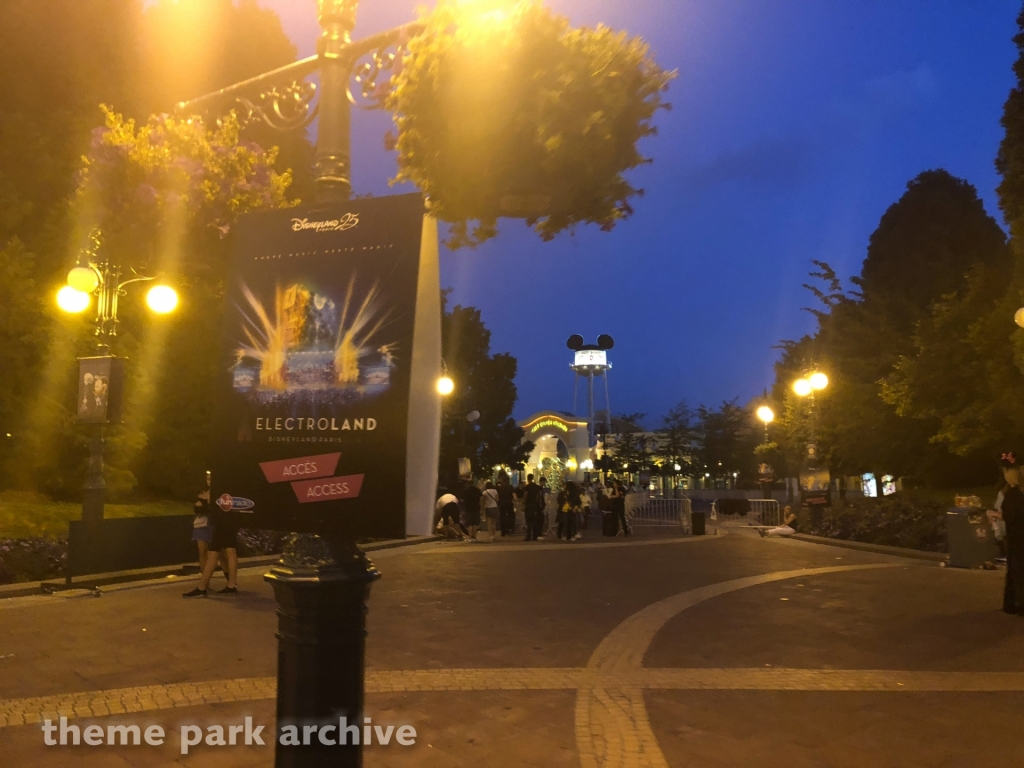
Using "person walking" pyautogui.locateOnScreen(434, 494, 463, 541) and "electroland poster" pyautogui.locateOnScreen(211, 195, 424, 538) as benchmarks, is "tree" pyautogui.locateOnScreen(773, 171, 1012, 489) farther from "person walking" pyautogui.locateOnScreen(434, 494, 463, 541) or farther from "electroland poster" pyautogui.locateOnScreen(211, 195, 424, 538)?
"electroland poster" pyautogui.locateOnScreen(211, 195, 424, 538)

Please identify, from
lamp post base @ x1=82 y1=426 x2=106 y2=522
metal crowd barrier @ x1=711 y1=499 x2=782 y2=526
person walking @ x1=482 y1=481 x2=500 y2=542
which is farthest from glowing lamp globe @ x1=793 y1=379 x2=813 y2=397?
lamp post base @ x1=82 y1=426 x2=106 y2=522

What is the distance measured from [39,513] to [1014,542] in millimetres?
15005

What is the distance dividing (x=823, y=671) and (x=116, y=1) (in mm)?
24712

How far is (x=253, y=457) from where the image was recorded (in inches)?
101

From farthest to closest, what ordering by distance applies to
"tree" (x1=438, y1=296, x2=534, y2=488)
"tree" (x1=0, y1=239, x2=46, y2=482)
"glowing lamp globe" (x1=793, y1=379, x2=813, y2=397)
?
"tree" (x1=438, y1=296, x2=534, y2=488)
"glowing lamp globe" (x1=793, y1=379, x2=813, y2=397)
"tree" (x1=0, y1=239, x2=46, y2=482)

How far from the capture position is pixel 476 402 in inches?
1467

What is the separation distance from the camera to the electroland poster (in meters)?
2.40

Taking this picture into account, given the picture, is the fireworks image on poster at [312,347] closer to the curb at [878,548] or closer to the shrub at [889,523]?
the curb at [878,548]

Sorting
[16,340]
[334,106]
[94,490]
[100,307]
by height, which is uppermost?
[100,307]

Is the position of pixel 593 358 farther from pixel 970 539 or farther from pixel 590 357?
pixel 970 539

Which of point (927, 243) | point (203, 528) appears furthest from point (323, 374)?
point (927, 243)

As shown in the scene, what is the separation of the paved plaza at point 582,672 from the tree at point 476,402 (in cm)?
2032

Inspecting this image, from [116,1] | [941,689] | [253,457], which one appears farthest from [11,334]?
[941,689]

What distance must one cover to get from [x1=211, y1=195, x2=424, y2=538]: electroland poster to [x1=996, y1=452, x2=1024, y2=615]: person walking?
8.72 m
